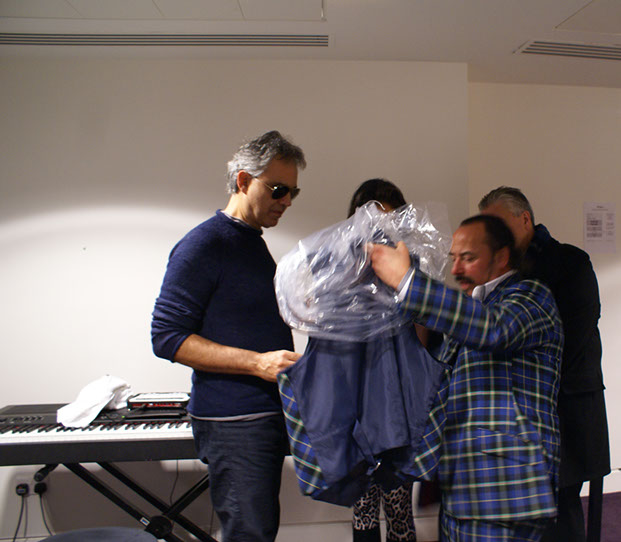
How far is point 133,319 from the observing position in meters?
2.44

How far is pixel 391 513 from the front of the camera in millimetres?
1758

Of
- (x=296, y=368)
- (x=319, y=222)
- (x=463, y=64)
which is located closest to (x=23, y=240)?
(x=319, y=222)

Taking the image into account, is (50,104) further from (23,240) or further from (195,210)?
(195,210)

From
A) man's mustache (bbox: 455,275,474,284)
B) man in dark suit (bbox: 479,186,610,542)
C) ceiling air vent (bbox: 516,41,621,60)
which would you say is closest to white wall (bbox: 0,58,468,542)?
ceiling air vent (bbox: 516,41,621,60)

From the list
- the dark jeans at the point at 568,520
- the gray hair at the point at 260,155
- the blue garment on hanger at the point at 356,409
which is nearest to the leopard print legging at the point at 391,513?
the dark jeans at the point at 568,520

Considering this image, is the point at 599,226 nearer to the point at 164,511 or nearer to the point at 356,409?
the point at 356,409

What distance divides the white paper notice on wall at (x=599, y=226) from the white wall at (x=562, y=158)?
→ 0.04m

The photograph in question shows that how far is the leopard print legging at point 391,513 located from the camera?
1.72 meters

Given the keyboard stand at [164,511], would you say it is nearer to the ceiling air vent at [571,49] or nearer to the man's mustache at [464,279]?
the man's mustache at [464,279]

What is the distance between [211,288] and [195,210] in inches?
54.0

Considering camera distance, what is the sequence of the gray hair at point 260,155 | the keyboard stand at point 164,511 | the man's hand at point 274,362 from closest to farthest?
the man's hand at point 274,362 < the gray hair at point 260,155 < the keyboard stand at point 164,511

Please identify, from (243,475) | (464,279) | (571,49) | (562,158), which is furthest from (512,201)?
(562,158)

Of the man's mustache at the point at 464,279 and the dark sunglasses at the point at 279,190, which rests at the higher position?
the dark sunglasses at the point at 279,190

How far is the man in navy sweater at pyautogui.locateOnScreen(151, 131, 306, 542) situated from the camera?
46.4 inches
